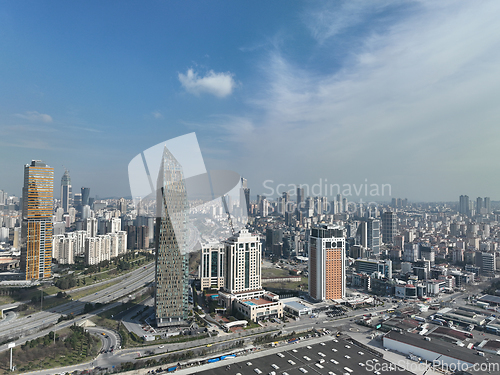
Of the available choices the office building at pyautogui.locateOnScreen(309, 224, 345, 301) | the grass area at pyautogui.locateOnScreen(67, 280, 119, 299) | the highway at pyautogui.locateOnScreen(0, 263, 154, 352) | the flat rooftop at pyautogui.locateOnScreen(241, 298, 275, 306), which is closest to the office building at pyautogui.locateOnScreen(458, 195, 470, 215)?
the office building at pyautogui.locateOnScreen(309, 224, 345, 301)

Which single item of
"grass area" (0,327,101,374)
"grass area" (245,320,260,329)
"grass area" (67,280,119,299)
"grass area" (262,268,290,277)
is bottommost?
"grass area" (262,268,290,277)

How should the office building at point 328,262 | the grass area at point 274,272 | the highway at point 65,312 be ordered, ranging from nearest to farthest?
1. the highway at point 65,312
2. the office building at point 328,262
3. the grass area at point 274,272

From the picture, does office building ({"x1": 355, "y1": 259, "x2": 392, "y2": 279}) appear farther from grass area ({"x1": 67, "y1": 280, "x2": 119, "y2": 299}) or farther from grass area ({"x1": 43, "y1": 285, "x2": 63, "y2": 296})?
grass area ({"x1": 43, "y1": 285, "x2": 63, "y2": 296})

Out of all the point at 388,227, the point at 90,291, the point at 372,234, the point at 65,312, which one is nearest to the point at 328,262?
the point at 65,312

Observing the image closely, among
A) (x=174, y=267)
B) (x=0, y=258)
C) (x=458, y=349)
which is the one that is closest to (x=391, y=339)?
(x=458, y=349)

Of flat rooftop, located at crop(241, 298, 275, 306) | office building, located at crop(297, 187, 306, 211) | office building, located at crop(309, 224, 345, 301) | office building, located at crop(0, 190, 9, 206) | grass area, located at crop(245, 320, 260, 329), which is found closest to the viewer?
grass area, located at crop(245, 320, 260, 329)

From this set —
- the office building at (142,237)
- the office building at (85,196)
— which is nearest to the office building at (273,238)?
the office building at (142,237)

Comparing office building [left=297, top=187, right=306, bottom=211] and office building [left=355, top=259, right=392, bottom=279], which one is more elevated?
office building [left=297, top=187, right=306, bottom=211]

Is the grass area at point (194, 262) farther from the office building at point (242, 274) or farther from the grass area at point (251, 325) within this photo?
the grass area at point (251, 325)
